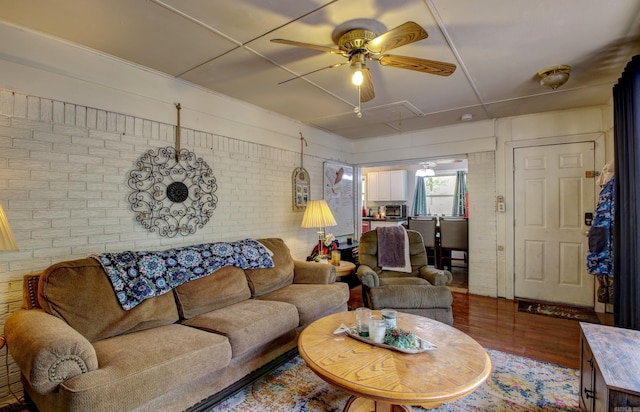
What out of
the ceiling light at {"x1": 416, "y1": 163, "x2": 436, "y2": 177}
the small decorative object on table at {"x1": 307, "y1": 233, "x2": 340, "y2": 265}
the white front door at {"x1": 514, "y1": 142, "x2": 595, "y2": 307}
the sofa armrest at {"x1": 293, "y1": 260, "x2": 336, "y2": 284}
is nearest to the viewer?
the sofa armrest at {"x1": 293, "y1": 260, "x2": 336, "y2": 284}

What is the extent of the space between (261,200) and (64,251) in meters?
1.97

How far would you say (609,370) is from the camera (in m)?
1.34

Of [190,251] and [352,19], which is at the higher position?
[352,19]

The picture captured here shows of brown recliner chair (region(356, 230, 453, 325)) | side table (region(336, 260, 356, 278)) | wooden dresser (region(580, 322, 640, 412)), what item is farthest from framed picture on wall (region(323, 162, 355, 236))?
wooden dresser (region(580, 322, 640, 412))

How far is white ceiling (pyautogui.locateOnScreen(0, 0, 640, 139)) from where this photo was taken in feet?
6.09

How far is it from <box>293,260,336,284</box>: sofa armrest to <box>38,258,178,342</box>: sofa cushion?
1.49m

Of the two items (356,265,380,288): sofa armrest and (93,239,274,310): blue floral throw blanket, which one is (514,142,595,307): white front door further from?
(93,239,274,310): blue floral throw blanket

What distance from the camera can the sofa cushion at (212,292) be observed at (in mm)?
2389

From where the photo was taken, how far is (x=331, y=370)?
152 cm

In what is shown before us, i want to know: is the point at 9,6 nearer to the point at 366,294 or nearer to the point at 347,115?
the point at 347,115

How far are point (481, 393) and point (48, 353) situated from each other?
8.41ft

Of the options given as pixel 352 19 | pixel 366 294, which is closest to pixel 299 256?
pixel 366 294

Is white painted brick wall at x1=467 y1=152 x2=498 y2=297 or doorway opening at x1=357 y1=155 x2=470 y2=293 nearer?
white painted brick wall at x1=467 y1=152 x2=498 y2=297

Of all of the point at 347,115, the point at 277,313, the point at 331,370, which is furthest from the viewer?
the point at 347,115
